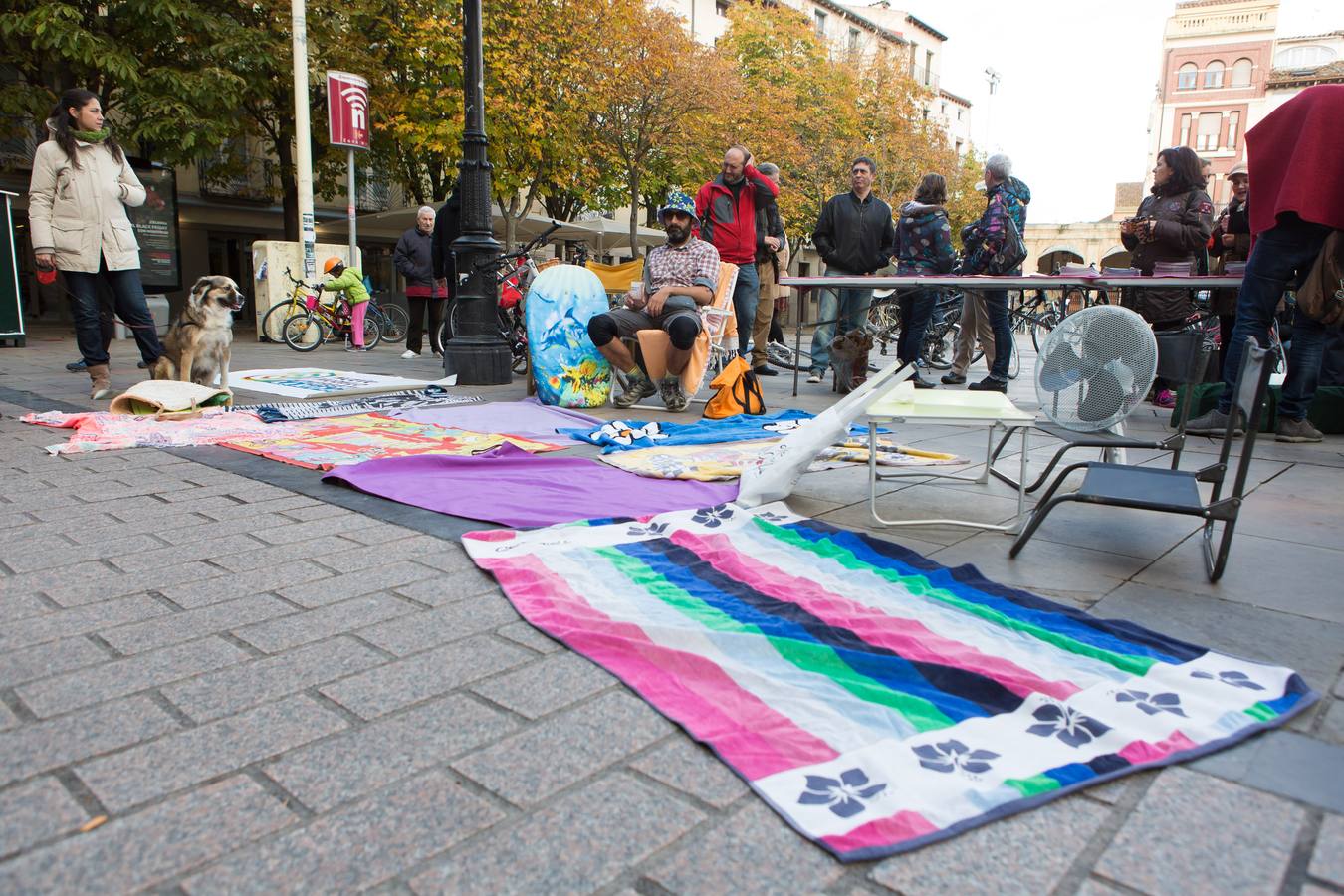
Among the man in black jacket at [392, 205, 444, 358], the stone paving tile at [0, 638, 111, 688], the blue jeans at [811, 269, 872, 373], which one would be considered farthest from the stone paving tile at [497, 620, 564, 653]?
the man in black jacket at [392, 205, 444, 358]

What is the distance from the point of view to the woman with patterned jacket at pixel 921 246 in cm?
779

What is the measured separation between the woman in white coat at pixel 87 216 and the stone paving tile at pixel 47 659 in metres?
4.90

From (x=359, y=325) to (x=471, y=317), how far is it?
18.5 ft

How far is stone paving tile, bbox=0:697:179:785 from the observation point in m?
1.61

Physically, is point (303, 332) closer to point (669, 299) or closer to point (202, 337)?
point (202, 337)

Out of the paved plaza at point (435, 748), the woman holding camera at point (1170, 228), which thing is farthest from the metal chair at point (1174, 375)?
the woman holding camera at point (1170, 228)

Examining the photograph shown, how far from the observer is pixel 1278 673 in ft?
6.63

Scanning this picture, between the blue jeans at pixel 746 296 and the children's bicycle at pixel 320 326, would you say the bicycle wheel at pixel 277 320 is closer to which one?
the children's bicycle at pixel 320 326

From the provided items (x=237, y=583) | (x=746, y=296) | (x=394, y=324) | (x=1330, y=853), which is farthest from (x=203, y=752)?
(x=394, y=324)

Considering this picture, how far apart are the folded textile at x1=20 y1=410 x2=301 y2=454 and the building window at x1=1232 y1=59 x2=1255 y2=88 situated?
72.3 meters

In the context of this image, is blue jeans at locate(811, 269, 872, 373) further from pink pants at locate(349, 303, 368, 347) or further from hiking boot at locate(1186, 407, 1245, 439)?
pink pants at locate(349, 303, 368, 347)

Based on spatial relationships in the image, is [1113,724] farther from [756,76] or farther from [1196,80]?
[1196,80]

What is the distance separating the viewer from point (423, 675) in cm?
201

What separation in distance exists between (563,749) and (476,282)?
6.64 meters
